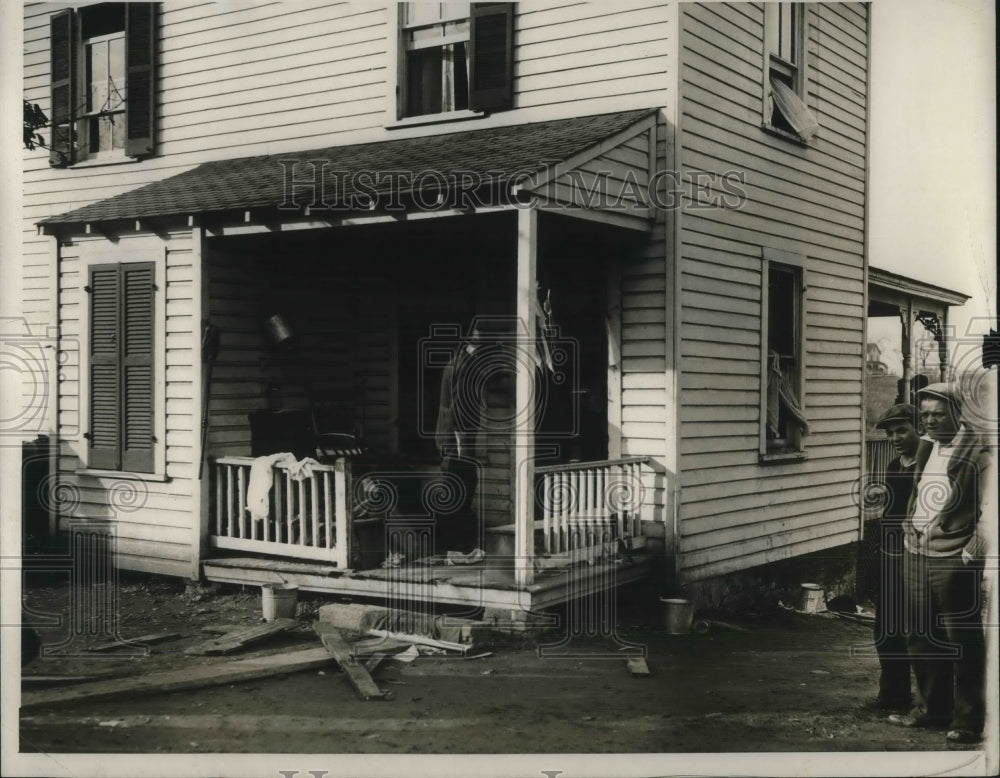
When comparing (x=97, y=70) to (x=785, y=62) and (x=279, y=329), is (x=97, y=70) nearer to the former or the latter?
(x=279, y=329)

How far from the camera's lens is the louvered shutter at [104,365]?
33.7 ft

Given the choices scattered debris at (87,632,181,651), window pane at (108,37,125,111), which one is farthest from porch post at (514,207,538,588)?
window pane at (108,37,125,111)

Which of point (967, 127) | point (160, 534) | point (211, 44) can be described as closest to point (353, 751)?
point (160, 534)

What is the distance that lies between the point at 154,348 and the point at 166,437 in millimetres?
→ 893

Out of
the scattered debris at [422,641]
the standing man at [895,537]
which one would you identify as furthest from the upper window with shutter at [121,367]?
the standing man at [895,537]

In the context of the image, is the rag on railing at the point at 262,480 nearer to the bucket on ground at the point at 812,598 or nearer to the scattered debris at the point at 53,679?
the scattered debris at the point at 53,679

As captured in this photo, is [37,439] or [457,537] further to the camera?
[37,439]

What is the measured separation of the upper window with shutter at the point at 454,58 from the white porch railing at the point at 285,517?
388 centimetres

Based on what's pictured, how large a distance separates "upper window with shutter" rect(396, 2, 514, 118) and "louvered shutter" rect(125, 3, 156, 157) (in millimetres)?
3197

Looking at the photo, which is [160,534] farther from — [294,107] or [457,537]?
[294,107]

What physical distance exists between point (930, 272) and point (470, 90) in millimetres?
6973

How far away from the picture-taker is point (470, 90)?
9.84 m

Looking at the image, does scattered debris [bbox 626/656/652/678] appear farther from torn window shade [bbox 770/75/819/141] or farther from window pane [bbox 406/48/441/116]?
torn window shade [bbox 770/75/819/141]

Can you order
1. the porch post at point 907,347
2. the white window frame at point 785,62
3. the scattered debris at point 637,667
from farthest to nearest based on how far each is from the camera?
the porch post at point 907,347 → the white window frame at point 785,62 → the scattered debris at point 637,667
